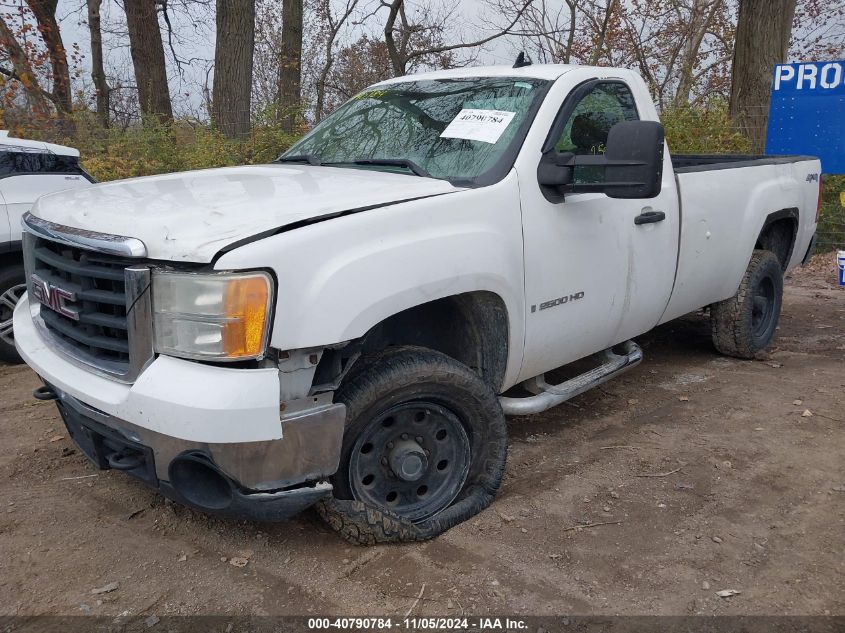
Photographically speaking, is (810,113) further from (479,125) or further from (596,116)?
(479,125)

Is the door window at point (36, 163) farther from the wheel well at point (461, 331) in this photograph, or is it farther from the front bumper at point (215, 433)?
the wheel well at point (461, 331)

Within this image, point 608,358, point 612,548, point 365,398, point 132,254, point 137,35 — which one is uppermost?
point 137,35

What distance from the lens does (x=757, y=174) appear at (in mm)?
5012

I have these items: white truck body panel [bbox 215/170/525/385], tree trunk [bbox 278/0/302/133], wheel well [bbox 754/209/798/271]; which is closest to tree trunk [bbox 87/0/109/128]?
tree trunk [bbox 278/0/302/133]

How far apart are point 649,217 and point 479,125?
1137 mm

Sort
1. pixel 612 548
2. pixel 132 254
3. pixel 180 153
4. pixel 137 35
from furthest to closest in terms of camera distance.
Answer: pixel 137 35
pixel 180 153
pixel 612 548
pixel 132 254

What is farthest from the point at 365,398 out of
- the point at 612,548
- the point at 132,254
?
the point at 612,548

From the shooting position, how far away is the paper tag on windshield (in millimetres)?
3414

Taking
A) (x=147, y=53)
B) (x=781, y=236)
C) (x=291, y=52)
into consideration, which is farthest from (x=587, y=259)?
(x=147, y=53)

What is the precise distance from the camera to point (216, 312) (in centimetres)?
232

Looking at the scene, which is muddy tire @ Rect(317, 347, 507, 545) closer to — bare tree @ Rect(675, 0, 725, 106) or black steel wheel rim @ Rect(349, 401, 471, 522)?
black steel wheel rim @ Rect(349, 401, 471, 522)

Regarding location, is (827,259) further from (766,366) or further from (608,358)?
(608,358)

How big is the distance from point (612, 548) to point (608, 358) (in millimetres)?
1530

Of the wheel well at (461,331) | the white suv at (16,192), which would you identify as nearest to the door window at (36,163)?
the white suv at (16,192)
